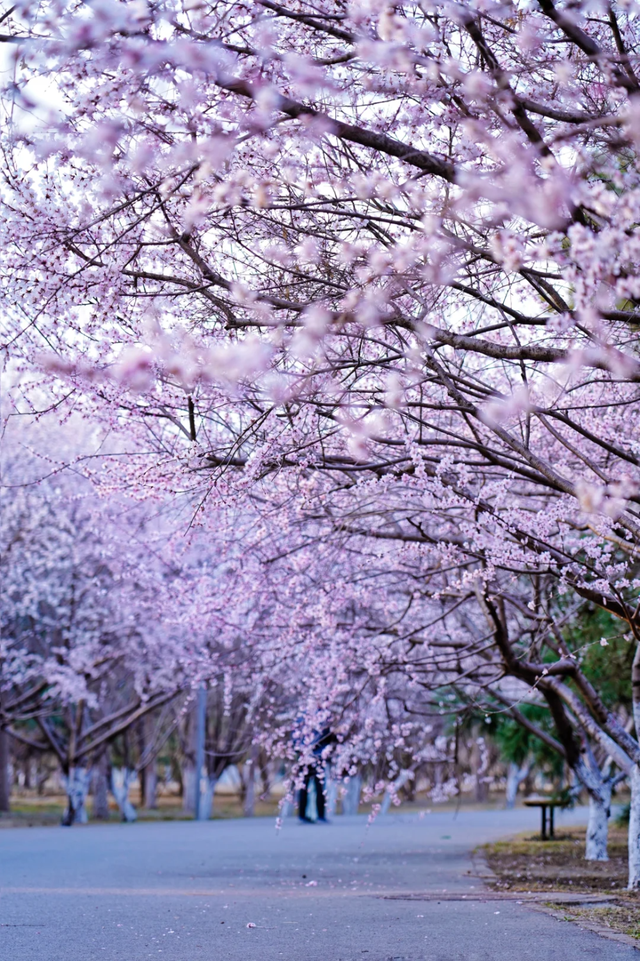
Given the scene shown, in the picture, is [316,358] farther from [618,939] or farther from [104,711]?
[104,711]

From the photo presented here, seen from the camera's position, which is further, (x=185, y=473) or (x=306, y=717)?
(x=306, y=717)

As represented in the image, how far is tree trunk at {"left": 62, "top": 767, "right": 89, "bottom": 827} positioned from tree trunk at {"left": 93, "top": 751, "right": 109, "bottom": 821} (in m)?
4.89

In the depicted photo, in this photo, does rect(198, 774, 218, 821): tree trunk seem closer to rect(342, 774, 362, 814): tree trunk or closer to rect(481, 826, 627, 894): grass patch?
rect(342, 774, 362, 814): tree trunk

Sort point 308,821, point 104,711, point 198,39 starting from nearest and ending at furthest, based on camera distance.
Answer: point 198,39 → point 308,821 → point 104,711

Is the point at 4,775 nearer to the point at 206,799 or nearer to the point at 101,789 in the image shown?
the point at 101,789

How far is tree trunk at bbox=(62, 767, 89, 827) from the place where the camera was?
2264cm

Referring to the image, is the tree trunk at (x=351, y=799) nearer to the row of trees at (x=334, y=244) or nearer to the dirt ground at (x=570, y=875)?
the dirt ground at (x=570, y=875)

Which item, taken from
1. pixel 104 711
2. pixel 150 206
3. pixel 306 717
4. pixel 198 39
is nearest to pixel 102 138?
pixel 198 39

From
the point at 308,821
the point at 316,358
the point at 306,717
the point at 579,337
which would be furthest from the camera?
the point at 308,821

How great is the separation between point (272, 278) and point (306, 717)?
6321 mm

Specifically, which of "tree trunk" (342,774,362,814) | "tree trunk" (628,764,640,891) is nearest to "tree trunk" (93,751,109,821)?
"tree trunk" (342,774,362,814)

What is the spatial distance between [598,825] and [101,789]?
1871 centimetres

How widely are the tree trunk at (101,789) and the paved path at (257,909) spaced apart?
14.0 metres

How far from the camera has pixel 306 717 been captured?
38.4ft
